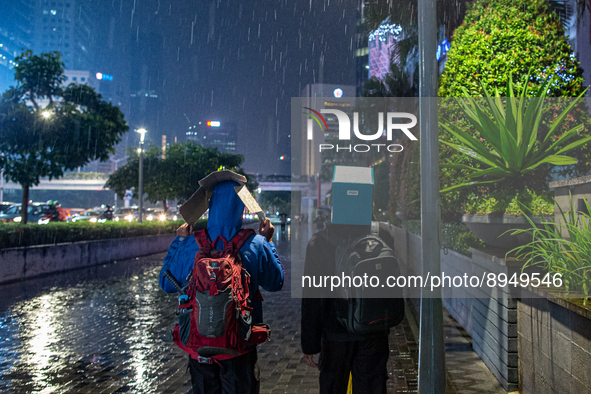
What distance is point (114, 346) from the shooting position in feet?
21.0

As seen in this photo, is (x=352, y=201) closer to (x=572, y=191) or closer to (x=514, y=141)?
(x=572, y=191)

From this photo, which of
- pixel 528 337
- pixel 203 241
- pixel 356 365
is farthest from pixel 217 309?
pixel 528 337

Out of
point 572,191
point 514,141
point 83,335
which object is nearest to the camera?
point 572,191

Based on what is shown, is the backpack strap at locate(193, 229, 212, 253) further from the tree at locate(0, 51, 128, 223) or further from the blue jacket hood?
the tree at locate(0, 51, 128, 223)

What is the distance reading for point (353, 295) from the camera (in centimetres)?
287

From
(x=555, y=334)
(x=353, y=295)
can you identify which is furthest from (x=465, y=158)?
(x=353, y=295)

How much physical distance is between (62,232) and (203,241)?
541 inches

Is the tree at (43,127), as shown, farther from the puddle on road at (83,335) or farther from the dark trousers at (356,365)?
the dark trousers at (356,365)

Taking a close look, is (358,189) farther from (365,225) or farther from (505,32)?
(505,32)

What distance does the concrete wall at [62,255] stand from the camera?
12.2m

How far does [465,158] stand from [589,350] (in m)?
4.15

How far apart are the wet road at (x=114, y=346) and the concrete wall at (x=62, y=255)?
4.08 ft

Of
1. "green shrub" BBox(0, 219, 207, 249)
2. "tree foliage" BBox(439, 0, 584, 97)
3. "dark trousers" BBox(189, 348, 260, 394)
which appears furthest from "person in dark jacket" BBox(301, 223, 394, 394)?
"green shrub" BBox(0, 219, 207, 249)

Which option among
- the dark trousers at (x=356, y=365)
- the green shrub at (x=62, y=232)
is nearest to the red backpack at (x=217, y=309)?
the dark trousers at (x=356, y=365)
